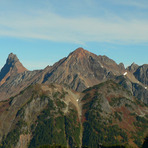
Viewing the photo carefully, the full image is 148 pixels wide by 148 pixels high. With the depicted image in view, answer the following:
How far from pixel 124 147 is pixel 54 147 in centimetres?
5439

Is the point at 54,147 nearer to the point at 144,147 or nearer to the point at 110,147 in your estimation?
the point at 110,147

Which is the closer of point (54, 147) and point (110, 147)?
point (110, 147)

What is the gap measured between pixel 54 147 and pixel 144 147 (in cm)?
7401

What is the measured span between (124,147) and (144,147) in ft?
75.2

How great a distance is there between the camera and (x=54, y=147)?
652 feet

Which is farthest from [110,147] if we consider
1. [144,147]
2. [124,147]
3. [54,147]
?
[54,147]

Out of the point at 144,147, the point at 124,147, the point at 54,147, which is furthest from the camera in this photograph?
the point at 54,147

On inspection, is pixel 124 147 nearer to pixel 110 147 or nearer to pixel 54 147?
pixel 110 147

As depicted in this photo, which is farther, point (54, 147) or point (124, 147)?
point (54, 147)

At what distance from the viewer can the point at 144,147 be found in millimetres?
146375

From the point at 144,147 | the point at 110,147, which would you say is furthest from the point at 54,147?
the point at 144,147

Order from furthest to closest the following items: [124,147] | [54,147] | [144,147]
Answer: [54,147] → [124,147] → [144,147]

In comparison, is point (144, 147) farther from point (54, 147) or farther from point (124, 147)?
point (54, 147)

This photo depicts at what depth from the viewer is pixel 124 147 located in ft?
550
